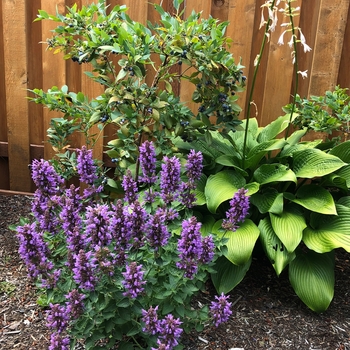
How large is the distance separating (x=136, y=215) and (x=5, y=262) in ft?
5.24

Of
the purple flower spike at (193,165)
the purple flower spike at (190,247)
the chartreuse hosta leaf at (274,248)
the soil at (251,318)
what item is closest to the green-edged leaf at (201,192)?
the chartreuse hosta leaf at (274,248)

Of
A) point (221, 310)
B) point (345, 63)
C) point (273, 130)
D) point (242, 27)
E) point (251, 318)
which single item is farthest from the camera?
point (345, 63)

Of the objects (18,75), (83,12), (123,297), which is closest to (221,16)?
(83,12)

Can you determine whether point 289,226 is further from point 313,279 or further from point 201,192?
point 201,192

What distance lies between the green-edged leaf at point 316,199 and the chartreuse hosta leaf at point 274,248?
0.90 feet

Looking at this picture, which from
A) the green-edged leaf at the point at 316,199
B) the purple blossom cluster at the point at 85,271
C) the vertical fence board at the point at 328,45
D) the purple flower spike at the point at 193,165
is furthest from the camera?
the vertical fence board at the point at 328,45

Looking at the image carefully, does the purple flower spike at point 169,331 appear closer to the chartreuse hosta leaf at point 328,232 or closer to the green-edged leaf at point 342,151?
the chartreuse hosta leaf at point 328,232

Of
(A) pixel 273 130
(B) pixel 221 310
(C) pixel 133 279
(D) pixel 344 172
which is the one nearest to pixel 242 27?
(A) pixel 273 130

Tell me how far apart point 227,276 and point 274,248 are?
339 millimetres

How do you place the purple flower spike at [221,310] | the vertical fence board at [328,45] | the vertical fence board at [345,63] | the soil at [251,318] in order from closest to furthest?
1. the purple flower spike at [221,310]
2. the soil at [251,318]
3. the vertical fence board at [328,45]
4. the vertical fence board at [345,63]

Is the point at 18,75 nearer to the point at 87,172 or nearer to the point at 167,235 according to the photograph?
the point at 87,172

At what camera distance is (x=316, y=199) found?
3.05 metres

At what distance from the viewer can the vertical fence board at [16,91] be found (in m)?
3.76

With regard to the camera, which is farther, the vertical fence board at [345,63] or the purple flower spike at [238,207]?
the vertical fence board at [345,63]
